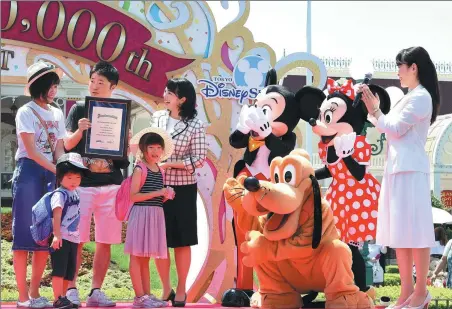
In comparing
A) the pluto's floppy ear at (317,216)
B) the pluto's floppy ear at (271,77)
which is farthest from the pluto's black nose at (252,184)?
the pluto's floppy ear at (271,77)

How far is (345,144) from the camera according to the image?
590 centimetres

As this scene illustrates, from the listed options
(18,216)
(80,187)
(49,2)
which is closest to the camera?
(18,216)

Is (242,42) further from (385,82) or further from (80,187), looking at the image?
(385,82)

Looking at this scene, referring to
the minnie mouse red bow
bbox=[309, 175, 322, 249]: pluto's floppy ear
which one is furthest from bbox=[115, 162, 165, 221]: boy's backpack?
the minnie mouse red bow

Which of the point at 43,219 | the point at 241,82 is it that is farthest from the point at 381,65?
the point at 43,219

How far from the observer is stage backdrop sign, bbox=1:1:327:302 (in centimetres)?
694

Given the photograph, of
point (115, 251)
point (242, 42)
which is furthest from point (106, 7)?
point (115, 251)

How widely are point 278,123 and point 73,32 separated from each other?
205cm

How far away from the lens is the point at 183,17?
7117 mm

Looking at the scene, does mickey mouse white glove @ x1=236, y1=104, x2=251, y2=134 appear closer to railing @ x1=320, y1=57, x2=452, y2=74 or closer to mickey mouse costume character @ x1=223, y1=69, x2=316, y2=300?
mickey mouse costume character @ x1=223, y1=69, x2=316, y2=300

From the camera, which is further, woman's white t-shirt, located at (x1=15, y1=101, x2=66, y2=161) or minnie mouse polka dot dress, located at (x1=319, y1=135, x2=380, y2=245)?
minnie mouse polka dot dress, located at (x1=319, y1=135, x2=380, y2=245)

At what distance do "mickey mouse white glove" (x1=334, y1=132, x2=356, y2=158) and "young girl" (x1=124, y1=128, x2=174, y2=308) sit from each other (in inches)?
50.3

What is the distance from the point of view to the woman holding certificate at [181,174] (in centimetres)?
604

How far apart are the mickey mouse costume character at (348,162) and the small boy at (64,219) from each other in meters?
1.83
